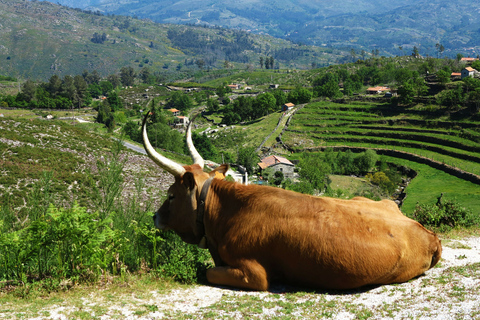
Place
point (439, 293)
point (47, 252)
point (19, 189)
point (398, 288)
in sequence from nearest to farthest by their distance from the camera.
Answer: point (439, 293), point (398, 288), point (47, 252), point (19, 189)

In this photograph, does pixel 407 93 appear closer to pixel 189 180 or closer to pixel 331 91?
pixel 331 91

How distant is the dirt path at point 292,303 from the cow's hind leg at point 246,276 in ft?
0.41

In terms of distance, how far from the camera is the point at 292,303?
5883 mm

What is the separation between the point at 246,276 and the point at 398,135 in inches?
3368

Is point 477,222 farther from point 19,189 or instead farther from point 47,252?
point 19,189

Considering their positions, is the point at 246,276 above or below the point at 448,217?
above

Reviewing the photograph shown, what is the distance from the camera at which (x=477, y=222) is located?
38.0 ft

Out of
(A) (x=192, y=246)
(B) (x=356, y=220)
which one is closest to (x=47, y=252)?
(A) (x=192, y=246)

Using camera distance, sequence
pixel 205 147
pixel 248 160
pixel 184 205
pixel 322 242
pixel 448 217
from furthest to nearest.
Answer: pixel 205 147
pixel 248 160
pixel 448 217
pixel 184 205
pixel 322 242

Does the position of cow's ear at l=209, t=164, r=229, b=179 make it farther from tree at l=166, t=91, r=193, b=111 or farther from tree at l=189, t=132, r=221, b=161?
tree at l=166, t=91, r=193, b=111

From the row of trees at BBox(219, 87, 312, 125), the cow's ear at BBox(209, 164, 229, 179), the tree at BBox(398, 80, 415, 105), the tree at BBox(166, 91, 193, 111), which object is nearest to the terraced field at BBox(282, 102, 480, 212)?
the tree at BBox(398, 80, 415, 105)

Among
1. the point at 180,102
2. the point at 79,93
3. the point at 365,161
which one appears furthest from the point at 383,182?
the point at 79,93

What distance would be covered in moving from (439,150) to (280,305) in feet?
256

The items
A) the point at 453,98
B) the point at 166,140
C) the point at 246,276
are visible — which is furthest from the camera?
the point at 453,98
